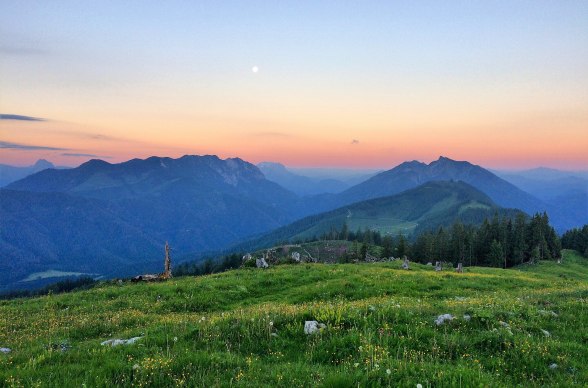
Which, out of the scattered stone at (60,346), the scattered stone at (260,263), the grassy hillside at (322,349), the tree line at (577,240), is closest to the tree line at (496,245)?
the tree line at (577,240)

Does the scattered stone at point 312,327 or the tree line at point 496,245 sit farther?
the tree line at point 496,245

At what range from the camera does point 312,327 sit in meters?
10.6

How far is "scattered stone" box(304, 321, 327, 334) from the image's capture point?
411 inches

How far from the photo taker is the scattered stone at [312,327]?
411 inches

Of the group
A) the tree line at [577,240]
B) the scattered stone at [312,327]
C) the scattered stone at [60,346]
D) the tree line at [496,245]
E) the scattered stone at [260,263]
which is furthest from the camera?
the tree line at [577,240]

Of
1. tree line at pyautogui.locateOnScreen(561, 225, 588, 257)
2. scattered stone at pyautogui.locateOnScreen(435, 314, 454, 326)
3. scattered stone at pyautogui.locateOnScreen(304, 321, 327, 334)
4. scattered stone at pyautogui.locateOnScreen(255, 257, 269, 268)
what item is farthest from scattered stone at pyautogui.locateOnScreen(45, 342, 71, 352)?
tree line at pyautogui.locateOnScreen(561, 225, 588, 257)

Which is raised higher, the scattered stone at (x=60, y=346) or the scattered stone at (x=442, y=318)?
the scattered stone at (x=442, y=318)

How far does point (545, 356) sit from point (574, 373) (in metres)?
0.73

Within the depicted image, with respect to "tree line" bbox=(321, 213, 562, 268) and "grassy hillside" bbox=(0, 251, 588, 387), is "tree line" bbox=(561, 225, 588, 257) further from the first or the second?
"grassy hillside" bbox=(0, 251, 588, 387)

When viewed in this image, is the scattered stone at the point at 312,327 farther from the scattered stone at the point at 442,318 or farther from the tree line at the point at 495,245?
the tree line at the point at 495,245

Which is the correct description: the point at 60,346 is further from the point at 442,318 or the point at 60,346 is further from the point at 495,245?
the point at 495,245

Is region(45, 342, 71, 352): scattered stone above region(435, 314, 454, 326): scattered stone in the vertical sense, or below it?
below

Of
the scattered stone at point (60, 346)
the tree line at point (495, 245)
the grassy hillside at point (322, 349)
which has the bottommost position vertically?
the tree line at point (495, 245)

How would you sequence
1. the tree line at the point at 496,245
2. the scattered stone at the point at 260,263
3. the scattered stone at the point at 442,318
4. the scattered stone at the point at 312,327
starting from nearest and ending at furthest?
the scattered stone at the point at 312,327, the scattered stone at the point at 442,318, the scattered stone at the point at 260,263, the tree line at the point at 496,245
